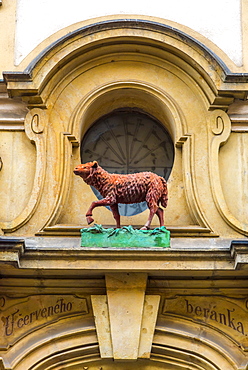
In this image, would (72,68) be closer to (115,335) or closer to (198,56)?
(198,56)

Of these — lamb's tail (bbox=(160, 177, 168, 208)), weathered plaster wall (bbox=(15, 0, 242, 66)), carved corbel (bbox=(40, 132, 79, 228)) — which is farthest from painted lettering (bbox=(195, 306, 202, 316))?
weathered plaster wall (bbox=(15, 0, 242, 66))

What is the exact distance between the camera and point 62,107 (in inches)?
443

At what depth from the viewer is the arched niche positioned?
10867 mm

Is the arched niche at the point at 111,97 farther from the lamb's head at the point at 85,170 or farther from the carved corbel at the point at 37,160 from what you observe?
the lamb's head at the point at 85,170

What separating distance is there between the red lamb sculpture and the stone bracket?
0.59 m

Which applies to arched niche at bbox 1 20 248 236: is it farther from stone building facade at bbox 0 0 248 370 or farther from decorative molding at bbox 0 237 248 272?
decorative molding at bbox 0 237 248 272

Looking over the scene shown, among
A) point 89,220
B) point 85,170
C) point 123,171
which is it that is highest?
point 123,171

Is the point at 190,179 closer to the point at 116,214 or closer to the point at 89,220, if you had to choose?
→ the point at 116,214

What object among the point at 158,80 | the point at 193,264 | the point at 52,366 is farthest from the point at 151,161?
the point at 52,366

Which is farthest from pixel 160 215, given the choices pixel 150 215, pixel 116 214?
pixel 116 214

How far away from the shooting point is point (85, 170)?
10.3 m

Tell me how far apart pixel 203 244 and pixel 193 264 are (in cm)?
36

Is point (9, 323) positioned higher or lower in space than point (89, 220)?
lower

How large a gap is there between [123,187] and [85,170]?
0.40 m
